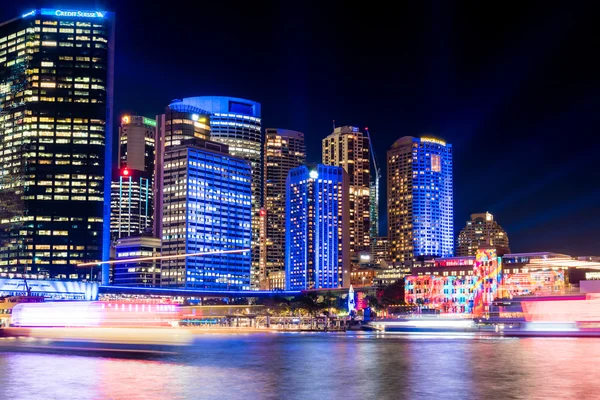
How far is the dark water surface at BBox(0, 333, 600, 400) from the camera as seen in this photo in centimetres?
2522

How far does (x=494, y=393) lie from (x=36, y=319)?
2320 inches

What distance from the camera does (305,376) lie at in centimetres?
3167

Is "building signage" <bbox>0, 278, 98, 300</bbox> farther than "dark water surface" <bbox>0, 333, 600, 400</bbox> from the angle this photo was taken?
Yes

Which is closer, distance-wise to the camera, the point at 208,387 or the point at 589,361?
the point at 208,387

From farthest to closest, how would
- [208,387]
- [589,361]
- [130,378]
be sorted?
1. [589,361]
2. [130,378]
3. [208,387]

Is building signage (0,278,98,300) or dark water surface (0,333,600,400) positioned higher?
dark water surface (0,333,600,400)

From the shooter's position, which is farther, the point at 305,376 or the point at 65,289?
the point at 65,289

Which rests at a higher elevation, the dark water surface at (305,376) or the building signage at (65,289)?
the dark water surface at (305,376)

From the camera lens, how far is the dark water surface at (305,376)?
2522cm

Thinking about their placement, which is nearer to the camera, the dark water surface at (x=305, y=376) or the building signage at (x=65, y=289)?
the dark water surface at (x=305, y=376)

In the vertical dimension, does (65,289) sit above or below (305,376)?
below

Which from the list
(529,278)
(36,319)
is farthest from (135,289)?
(36,319)

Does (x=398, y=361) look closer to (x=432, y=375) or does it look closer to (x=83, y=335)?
(x=432, y=375)

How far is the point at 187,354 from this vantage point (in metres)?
45.8
